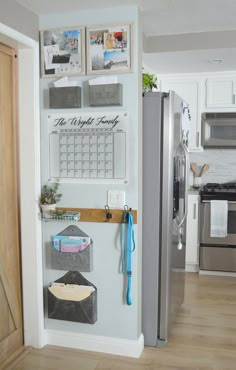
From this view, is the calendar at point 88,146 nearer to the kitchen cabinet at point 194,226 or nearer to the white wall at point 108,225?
the white wall at point 108,225

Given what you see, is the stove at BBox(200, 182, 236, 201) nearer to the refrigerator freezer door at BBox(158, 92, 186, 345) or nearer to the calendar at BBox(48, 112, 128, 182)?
the refrigerator freezer door at BBox(158, 92, 186, 345)

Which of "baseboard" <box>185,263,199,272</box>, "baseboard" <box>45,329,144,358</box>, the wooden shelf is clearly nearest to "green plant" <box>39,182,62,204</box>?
the wooden shelf

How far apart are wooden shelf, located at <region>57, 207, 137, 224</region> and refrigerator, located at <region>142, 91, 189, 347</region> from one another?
0.22 m

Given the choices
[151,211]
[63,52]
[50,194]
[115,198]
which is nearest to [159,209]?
[151,211]

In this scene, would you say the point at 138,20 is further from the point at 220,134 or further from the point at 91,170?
the point at 220,134

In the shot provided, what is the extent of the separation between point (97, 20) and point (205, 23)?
1.01 meters

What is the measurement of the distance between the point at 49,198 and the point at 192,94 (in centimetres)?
270

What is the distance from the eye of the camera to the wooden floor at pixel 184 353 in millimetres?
2828

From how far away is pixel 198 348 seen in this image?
308 cm

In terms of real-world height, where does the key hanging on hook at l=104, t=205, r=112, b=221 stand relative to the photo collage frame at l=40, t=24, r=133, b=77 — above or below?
below

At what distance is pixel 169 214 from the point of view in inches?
117

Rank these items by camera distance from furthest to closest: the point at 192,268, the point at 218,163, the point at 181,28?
the point at 218,163, the point at 192,268, the point at 181,28

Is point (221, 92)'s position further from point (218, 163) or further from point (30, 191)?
point (30, 191)

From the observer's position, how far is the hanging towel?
4637 mm
